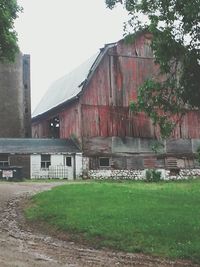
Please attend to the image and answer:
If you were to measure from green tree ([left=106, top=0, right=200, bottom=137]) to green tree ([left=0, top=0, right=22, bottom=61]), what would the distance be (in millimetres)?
6187

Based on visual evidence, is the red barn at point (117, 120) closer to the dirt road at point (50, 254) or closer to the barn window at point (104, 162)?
the barn window at point (104, 162)

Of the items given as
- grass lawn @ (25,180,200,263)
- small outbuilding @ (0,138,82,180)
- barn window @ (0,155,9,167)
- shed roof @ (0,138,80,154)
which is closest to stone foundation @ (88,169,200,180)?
small outbuilding @ (0,138,82,180)

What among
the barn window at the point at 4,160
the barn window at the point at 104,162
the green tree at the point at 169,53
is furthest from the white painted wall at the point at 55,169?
the green tree at the point at 169,53

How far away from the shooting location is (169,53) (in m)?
16.4

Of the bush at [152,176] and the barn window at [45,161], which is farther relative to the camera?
the barn window at [45,161]

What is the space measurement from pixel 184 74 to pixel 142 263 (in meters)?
7.47

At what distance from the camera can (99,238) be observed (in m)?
13.6

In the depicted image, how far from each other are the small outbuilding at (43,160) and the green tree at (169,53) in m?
24.0

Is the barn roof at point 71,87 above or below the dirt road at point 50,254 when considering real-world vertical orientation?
above

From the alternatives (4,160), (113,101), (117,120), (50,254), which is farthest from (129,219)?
(113,101)

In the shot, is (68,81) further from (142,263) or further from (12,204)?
(142,263)

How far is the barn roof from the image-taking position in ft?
141

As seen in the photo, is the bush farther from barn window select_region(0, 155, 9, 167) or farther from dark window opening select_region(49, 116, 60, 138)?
dark window opening select_region(49, 116, 60, 138)

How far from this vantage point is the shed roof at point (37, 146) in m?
40.6
